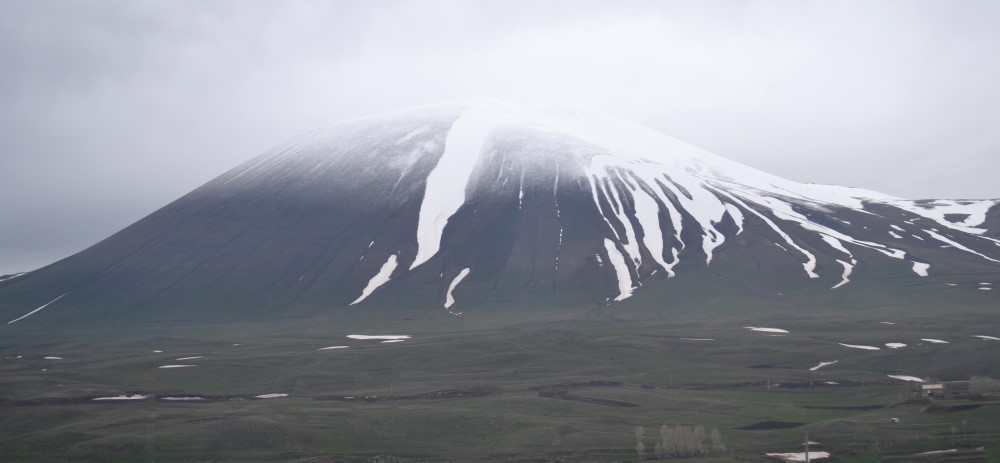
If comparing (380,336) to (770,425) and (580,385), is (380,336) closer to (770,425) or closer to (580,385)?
(580,385)

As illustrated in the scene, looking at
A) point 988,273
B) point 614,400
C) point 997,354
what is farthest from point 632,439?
point 988,273

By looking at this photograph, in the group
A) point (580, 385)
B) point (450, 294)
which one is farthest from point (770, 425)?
point (450, 294)

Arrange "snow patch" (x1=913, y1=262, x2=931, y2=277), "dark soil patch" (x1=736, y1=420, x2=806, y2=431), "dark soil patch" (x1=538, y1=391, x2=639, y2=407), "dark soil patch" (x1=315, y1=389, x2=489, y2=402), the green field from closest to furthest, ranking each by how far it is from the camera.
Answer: the green field
"dark soil patch" (x1=736, y1=420, x2=806, y2=431)
"dark soil patch" (x1=538, y1=391, x2=639, y2=407)
"dark soil patch" (x1=315, y1=389, x2=489, y2=402)
"snow patch" (x1=913, y1=262, x2=931, y2=277)

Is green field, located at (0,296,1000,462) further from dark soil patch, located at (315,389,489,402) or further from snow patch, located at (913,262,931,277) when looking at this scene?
snow patch, located at (913,262,931,277)

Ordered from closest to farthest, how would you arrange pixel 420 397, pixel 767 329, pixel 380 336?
pixel 420 397 → pixel 767 329 → pixel 380 336

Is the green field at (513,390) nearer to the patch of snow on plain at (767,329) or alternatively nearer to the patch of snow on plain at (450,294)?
the patch of snow on plain at (767,329)

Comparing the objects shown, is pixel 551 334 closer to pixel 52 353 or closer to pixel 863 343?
pixel 863 343

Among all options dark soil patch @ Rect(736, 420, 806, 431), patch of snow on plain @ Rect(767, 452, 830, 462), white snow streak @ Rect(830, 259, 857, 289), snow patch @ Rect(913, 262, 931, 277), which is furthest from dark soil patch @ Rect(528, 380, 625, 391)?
snow patch @ Rect(913, 262, 931, 277)

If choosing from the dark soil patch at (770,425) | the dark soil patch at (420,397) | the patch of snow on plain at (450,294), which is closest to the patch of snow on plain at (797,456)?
the dark soil patch at (770,425)
